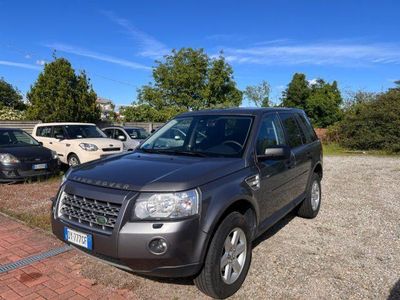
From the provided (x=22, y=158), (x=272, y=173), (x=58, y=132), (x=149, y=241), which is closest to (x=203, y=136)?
(x=272, y=173)

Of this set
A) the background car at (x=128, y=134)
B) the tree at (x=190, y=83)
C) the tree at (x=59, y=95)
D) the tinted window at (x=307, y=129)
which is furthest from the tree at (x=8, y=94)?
the tinted window at (x=307, y=129)

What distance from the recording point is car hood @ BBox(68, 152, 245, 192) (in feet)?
10.4

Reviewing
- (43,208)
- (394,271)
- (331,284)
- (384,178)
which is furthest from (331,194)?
(43,208)

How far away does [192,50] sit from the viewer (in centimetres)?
3788

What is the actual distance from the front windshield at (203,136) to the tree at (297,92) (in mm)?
43734

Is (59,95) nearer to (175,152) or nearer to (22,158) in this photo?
(22,158)

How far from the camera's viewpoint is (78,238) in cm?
339

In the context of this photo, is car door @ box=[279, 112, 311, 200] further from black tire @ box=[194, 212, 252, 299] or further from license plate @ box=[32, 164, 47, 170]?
license plate @ box=[32, 164, 47, 170]

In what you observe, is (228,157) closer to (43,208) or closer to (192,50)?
(43,208)

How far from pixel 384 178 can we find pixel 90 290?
372 inches

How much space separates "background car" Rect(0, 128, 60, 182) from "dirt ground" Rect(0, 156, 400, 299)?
3.18ft

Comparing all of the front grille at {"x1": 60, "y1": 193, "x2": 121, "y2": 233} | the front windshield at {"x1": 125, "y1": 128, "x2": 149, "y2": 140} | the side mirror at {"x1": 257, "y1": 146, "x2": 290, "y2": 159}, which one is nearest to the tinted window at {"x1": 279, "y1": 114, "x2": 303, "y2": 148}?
the side mirror at {"x1": 257, "y1": 146, "x2": 290, "y2": 159}

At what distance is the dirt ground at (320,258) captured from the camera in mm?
3734

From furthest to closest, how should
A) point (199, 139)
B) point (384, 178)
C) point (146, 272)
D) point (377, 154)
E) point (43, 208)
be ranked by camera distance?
point (377, 154) < point (384, 178) < point (43, 208) < point (199, 139) < point (146, 272)
